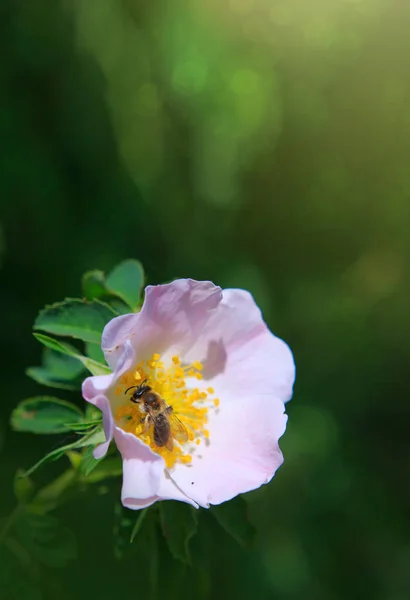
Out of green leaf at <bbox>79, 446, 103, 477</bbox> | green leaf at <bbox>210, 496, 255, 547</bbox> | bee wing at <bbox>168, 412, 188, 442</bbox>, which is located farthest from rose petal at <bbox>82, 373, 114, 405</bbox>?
green leaf at <bbox>210, 496, 255, 547</bbox>

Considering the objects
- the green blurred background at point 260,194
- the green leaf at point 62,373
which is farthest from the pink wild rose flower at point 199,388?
the green blurred background at point 260,194

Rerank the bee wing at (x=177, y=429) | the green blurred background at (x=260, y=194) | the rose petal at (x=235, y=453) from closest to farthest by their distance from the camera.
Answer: the rose petal at (x=235, y=453), the bee wing at (x=177, y=429), the green blurred background at (x=260, y=194)

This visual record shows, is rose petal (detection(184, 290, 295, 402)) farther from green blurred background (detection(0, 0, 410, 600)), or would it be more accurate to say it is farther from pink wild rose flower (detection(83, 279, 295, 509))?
green blurred background (detection(0, 0, 410, 600))

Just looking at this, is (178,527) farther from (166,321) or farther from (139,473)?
(166,321)

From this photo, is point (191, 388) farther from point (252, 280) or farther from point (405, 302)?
point (405, 302)

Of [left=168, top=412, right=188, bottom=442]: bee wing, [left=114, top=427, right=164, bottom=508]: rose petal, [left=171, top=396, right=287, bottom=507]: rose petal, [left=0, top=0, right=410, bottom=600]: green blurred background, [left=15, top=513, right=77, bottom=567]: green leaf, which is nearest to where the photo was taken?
[left=114, top=427, right=164, bottom=508]: rose petal

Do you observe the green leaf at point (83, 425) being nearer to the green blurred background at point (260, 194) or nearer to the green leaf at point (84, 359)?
the green leaf at point (84, 359)
